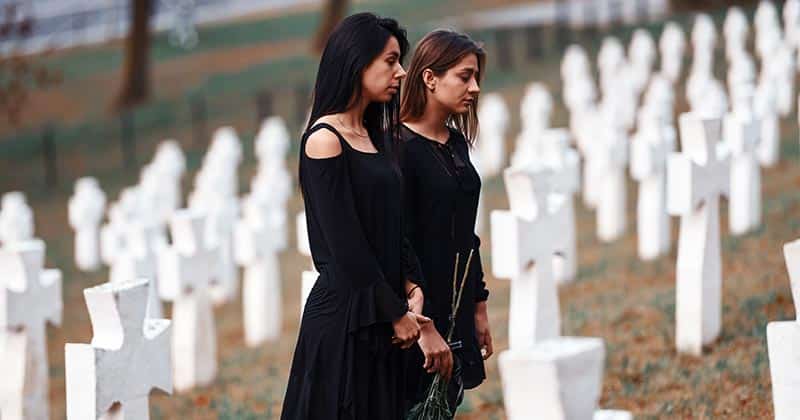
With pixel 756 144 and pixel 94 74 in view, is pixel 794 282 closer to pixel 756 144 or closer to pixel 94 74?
pixel 756 144

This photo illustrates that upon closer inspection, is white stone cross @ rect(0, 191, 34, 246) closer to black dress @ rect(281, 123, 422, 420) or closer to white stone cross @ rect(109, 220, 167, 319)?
white stone cross @ rect(109, 220, 167, 319)

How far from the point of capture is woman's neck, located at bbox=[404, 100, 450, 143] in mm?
5051

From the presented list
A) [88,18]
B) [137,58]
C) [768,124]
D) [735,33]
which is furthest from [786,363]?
[88,18]

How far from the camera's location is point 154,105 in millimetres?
24156

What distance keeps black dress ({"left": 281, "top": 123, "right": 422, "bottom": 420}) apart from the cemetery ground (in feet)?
5.78

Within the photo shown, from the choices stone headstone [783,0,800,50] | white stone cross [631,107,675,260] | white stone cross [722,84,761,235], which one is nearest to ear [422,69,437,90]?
white stone cross [722,84,761,235]

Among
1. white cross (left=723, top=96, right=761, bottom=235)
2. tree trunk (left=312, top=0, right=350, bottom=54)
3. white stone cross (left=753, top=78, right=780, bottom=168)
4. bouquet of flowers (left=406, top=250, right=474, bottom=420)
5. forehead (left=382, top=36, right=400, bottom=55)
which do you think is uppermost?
tree trunk (left=312, top=0, right=350, bottom=54)

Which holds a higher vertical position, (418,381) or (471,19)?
(471,19)

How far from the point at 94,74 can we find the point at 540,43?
23.9ft

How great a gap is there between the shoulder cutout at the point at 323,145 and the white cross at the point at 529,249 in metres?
1.90

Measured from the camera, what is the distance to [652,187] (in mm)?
10633

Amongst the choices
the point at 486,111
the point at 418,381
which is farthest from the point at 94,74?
the point at 418,381

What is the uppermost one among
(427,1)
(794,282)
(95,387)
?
(427,1)

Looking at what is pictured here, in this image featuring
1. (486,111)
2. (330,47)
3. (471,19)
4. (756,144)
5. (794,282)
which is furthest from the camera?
(471,19)
